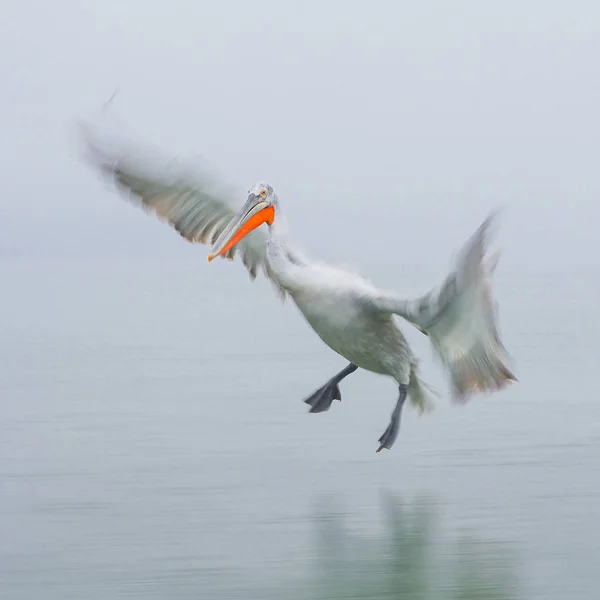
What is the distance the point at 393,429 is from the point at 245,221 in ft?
4.36

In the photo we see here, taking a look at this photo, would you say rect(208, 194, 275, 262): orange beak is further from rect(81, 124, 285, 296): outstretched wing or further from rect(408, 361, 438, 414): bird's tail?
rect(408, 361, 438, 414): bird's tail

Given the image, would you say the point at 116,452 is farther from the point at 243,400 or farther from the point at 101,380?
the point at 101,380

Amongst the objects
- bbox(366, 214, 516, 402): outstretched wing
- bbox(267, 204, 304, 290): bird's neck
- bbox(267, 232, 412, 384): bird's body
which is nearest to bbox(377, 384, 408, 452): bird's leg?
bbox(267, 232, 412, 384): bird's body

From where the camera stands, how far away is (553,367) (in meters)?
12.8

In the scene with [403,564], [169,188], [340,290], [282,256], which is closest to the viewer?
[403,564]

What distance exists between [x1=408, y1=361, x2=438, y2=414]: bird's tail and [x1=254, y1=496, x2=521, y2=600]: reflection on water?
31.3 inches

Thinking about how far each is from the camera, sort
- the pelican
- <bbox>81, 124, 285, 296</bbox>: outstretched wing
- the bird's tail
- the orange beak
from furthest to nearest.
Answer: <bbox>81, 124, 285, 296</bbox>: outstretched wing < the bird's tail < the orange beak < the pelican

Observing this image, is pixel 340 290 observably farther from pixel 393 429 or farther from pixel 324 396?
pixel 324 396

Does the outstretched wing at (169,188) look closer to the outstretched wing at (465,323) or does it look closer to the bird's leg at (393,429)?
the bird's leg at (393,429)

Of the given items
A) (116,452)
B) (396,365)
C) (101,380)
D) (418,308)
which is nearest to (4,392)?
(101,380)

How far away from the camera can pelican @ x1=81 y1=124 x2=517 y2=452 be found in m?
6.36

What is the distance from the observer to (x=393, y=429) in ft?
24.0

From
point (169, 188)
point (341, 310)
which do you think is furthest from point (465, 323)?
point (169, 188)

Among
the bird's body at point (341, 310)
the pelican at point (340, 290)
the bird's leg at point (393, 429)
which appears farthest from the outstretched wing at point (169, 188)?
the bird's leg at point (393, 429)
